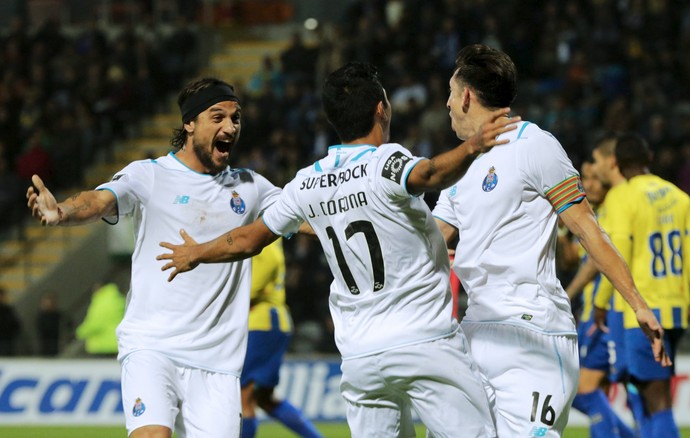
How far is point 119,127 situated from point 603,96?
8811 mm

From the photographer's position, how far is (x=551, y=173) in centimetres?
496

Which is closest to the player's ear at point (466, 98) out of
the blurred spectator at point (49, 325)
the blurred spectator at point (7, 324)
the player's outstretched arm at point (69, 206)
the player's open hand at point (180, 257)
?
the player's open hand at point (180, 257)

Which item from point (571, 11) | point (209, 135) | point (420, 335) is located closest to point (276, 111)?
point (571, 11)

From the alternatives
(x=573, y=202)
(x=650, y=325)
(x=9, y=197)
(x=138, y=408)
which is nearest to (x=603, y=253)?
(x=573, y=202)

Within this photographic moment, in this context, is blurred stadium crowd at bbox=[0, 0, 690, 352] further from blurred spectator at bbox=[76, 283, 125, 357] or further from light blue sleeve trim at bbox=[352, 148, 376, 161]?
light blue sleeve trim at bbox=[352, 148, 376, 161]

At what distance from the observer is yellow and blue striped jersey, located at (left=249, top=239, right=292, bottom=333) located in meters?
8.90

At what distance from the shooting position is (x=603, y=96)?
1648 cm

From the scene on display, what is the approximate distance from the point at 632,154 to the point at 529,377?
3049 mm

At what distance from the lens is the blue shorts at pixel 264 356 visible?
29.4 ft

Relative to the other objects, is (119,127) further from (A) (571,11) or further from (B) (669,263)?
(B) (669,263)

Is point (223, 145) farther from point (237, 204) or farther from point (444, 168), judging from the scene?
point (444, 168)

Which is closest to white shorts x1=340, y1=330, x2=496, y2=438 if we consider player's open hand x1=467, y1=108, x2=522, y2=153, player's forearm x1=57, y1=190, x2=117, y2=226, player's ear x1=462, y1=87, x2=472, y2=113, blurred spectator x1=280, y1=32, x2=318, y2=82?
player's open hand x1=467, y1=108, x2=522, y2=153

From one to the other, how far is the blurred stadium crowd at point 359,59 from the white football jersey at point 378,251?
8799 millimetres

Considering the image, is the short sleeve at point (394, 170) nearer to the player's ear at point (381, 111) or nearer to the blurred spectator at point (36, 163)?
the player's ear at point (381, 111)
